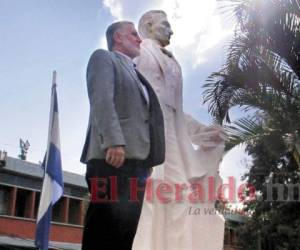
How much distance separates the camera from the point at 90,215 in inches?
114

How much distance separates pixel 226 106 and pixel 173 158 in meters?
5.59

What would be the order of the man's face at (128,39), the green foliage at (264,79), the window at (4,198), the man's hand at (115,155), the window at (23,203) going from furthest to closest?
the window at (23,203) → the window at (4,198) → the green foliage at (264,79) → the man's face at (128,39) → the man's hand at (115,155)

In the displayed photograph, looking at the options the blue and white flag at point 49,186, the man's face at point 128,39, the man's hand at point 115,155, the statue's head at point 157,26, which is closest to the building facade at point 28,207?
the blue and white flag at point 49,186

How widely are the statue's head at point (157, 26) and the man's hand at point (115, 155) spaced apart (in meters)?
1.67

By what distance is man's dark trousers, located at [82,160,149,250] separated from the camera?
9.27ft

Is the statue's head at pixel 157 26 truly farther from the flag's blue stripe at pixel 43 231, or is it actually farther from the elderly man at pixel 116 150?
the flag's blue stripe at pixel 43 231

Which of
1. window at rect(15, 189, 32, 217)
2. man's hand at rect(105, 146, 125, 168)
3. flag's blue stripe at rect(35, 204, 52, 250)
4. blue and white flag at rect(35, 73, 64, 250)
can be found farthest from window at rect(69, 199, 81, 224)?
man's hand at rect(105, 146, 125, 168)

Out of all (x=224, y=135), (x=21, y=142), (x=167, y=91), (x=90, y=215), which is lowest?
(x=90, y=215)

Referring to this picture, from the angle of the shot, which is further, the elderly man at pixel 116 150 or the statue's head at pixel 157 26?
the statue's head at pixel 157 26

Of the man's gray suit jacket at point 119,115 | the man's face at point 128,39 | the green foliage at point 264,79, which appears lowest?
the man's gray suit jacket at point 119,115

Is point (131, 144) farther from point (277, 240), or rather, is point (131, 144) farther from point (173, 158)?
point (277, 240)

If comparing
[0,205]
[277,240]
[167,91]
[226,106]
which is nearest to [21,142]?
[0,205]

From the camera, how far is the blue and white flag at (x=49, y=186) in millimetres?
9742

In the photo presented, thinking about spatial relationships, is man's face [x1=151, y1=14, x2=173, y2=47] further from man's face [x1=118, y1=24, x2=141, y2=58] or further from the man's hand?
the man's hand
